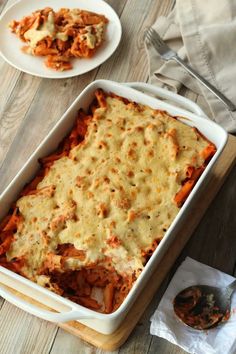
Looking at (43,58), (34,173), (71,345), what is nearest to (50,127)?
(43,58)

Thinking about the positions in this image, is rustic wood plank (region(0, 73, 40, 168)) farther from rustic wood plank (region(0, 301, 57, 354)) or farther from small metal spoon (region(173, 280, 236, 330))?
small metal spoon (region(173, 280, 236, 330))

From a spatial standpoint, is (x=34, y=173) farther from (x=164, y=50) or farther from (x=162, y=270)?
(x=164, y=50)

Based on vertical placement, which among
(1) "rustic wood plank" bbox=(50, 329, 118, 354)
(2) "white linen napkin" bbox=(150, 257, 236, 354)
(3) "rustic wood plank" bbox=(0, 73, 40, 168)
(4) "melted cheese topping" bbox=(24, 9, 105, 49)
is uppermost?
(4) "melted cheese topping" bbox=(24, 9, 105, 49)

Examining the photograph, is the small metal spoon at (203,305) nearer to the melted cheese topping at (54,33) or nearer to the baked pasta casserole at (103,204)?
the baked pasta casserole at (103,204)

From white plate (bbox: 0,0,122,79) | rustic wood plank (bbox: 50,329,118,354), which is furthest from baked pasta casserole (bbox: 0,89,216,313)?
white plate (bbox: 0,0,122,79)

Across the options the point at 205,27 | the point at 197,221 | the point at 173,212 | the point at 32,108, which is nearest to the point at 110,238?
the point at 173,212

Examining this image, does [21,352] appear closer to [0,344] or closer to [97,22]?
[0,344]
